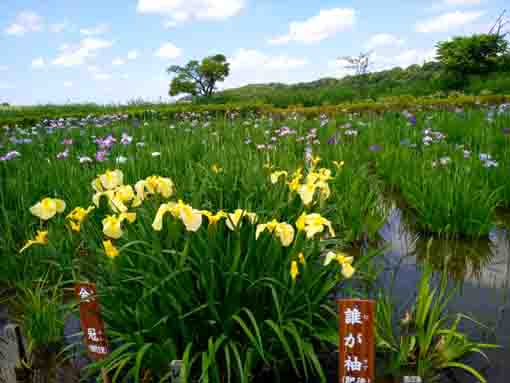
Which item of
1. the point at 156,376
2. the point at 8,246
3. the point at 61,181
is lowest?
the point at 156,376

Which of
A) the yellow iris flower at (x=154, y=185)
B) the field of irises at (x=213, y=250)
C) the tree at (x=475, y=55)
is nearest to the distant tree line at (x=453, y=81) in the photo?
the tree at (x=475, y=55)

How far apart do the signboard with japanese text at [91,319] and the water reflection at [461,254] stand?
5.81 feet

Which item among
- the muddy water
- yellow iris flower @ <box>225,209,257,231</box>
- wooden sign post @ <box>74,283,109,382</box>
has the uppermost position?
yellow iris flower @ <box>225,209,257,231</box>

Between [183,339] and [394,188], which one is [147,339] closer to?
[183,339]

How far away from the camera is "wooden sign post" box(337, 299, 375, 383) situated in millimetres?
1194

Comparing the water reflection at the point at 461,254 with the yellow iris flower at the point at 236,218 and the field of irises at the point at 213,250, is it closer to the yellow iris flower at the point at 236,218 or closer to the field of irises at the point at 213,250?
the field of irises at the point at 213,250

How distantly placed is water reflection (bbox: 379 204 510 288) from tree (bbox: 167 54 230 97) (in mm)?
34847

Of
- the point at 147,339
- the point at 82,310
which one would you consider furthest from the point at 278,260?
the point at 82,310

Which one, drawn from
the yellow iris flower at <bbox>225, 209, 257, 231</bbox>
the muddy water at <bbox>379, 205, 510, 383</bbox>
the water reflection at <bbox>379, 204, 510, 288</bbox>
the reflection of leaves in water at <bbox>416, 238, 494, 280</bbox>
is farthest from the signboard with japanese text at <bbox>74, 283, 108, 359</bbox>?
the reflection of leaves in water at <bbox>416, 238, 494, 280</bbox>

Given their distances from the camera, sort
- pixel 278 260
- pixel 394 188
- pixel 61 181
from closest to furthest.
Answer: pixel 278 260 < pixel 61 181 < pixel 394 188

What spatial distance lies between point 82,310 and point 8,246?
1.41 m

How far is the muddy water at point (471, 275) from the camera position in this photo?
180 centimetres

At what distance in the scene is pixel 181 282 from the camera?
61.0 inches

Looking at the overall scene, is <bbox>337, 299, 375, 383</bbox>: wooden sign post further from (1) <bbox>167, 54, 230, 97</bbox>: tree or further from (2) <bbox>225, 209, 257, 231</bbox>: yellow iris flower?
(1) <bbox>167, 54, 230, 97</bbox>: tree
